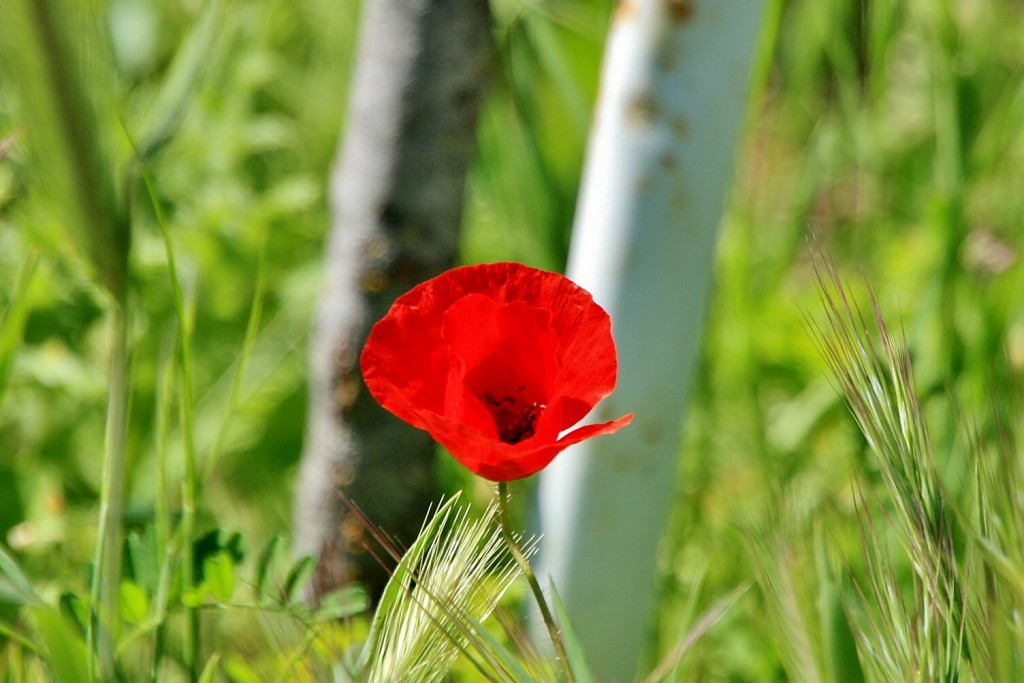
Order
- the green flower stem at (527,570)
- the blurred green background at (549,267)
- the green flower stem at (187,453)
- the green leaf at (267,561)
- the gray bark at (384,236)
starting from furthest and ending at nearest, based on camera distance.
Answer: the blurred green background at (549,267), the gray bark at (384,236), the green leaf at (267,561), the green flower stem at (187,453), the green flower stem at (527,570)

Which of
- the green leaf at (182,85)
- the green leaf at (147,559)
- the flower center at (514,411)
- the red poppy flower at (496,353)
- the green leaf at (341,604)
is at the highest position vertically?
the green leaf at (182,85)

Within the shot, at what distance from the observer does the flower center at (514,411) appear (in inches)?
18.2

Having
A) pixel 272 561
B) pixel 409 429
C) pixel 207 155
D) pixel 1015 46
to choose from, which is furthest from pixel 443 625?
pixel 1015 46

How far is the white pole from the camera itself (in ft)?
2.25

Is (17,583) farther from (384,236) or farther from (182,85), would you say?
(384,236)

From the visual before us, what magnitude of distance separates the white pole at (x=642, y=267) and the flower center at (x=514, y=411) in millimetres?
257

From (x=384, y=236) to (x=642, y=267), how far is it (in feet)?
0.68

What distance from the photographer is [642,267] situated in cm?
71

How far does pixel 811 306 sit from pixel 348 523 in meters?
0.64

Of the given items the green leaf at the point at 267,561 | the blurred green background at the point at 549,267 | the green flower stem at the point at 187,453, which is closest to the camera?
the green flower stem at the point at 187,453

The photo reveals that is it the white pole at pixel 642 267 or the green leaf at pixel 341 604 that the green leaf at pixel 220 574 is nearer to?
the green leaf at pixel 341 604

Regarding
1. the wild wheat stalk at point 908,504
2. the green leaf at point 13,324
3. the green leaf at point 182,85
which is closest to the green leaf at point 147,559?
the green leaf at point 13,324

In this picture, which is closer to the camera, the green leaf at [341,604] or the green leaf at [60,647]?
the green leaf at [60,647]

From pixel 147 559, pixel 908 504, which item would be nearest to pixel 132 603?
pixel 147 559
